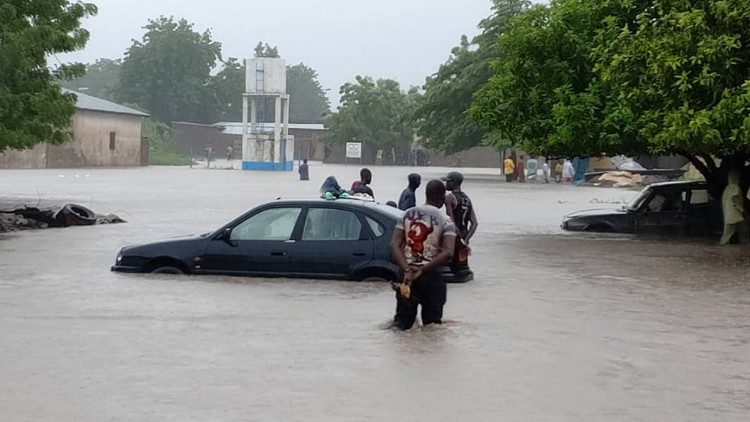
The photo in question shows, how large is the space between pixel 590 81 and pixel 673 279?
9919mm

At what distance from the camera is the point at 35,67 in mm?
28203

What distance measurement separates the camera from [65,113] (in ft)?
94.4

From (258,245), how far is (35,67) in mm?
14477

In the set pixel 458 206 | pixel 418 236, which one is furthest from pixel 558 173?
pixel 418 236

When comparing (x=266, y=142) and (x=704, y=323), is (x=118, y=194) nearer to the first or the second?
(x=704, y=323)

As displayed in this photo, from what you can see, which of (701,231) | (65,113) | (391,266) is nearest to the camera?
(391,266)

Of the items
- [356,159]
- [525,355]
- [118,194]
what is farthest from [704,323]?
[356,159]

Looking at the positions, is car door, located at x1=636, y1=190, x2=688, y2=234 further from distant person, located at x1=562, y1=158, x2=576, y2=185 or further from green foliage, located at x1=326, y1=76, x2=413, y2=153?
green foliage, located at x1=326, y1=76, x2=413, y2=153

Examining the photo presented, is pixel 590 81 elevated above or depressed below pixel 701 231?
above

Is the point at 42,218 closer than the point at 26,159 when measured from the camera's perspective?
Yes

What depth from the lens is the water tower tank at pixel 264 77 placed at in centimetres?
8481

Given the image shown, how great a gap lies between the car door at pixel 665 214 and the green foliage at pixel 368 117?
88448 millimetres

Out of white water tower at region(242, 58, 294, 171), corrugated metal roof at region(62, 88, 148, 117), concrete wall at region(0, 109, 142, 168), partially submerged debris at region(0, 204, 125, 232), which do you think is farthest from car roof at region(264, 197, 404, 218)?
white water tower at region(242, 58, 294, 171)

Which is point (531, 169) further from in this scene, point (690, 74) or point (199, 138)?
point (199, 138)
